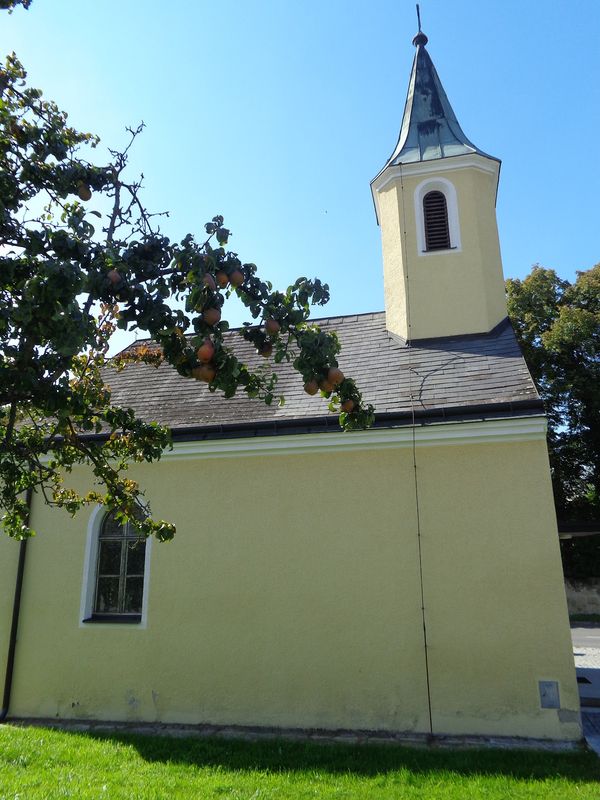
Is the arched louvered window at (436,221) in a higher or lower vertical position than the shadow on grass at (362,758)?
higher

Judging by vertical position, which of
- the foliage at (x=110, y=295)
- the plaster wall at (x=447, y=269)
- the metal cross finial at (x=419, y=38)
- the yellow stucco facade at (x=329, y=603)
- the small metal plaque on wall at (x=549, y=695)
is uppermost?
the metal cross finial at (x=419, y=38)

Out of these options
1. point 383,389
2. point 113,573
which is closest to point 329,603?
point 383,389

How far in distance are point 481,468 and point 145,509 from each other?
4331 mm

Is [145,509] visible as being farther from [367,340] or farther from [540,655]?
[367,340]

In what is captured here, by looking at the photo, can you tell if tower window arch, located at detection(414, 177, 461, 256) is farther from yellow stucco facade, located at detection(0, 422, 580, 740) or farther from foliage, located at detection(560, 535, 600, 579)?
foliage, located at detection(560, 535, 600, 579)

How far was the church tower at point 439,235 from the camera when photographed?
10.5m

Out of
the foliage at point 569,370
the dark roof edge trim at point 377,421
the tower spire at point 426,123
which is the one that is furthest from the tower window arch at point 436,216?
the foliage at point 569,370

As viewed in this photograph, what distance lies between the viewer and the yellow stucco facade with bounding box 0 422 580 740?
23.6 feet

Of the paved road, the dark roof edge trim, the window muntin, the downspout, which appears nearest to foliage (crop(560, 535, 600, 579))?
the paved road

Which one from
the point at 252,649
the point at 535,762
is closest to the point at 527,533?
the point at 535,762

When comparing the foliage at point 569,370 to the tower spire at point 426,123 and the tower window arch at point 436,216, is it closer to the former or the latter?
the tower spire at point 426,123

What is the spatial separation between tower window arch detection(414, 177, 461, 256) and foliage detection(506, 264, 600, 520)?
612 inches

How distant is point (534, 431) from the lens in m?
7.51

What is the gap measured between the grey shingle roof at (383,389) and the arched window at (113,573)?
180 cm
